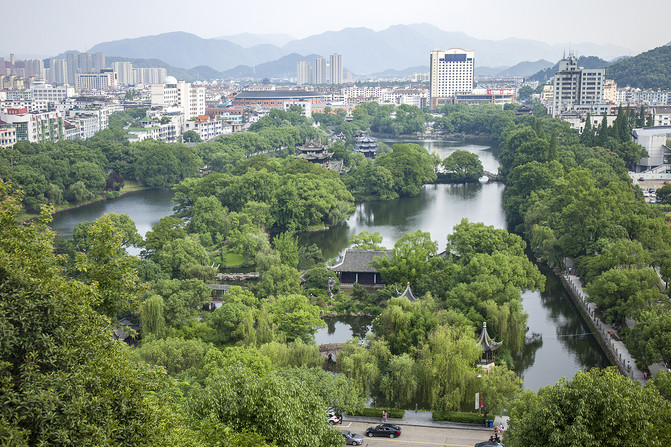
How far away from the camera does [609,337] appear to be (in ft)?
61.1

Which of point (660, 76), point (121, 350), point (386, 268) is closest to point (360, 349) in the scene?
point (386, 268)

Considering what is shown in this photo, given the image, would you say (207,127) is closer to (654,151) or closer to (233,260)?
(654,151)

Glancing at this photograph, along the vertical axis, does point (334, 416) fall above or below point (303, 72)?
below

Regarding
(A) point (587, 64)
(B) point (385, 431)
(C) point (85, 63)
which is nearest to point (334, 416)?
(B) point (385, 431)

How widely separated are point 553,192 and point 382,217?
326 inches

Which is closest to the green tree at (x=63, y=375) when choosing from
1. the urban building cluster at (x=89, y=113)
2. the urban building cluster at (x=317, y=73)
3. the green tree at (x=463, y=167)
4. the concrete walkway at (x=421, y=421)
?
the concrete walkway at (x=421, y=421)

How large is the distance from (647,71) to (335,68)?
102 m

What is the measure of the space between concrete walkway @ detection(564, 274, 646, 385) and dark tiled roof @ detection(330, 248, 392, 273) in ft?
19.6

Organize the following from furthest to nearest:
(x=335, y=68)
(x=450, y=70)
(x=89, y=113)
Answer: (x=335, y=68) → (x=450, y=70) → (x=89, y=113)

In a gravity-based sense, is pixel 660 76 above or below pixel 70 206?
above

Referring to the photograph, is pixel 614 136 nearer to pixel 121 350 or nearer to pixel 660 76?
pixel 121 350

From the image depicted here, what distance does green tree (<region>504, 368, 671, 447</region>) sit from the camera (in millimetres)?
8992

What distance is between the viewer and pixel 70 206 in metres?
37.8

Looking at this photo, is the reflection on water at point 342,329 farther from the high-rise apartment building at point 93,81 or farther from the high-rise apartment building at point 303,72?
the high-rise apartment building at point 303,72
